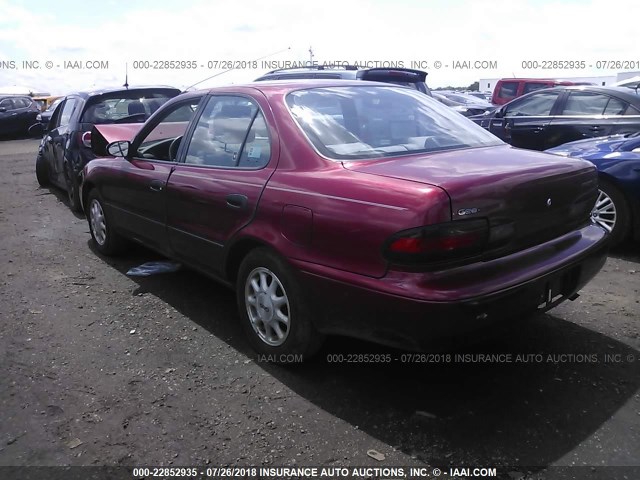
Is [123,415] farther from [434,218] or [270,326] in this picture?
[434,218]

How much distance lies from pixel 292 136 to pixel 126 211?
216cm

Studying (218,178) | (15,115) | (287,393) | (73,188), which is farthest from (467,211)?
(15,115)

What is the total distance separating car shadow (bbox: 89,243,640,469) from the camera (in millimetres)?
2518

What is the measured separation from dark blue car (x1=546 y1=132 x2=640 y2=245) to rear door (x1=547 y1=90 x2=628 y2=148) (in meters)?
2.42

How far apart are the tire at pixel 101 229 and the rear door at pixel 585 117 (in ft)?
19.9

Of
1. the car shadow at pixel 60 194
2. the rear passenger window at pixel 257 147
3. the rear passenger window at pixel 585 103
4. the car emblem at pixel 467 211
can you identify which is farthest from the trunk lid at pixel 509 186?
the car shadow at pixel 60 194

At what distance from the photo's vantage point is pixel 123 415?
282 centimetres

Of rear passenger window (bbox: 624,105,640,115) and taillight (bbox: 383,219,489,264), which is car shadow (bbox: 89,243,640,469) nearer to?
taillight (bbox: 383,219,489,264)

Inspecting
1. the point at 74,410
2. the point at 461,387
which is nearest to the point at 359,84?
the point at 461,387

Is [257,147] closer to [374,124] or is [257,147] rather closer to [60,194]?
[374,124]

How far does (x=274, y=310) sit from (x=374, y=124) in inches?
48.8

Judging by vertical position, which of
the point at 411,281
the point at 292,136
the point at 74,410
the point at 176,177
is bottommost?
the point at 74,410

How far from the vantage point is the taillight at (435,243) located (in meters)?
2.41

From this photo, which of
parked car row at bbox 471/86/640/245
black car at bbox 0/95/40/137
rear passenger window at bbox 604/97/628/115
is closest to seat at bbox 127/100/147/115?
parked car row at bbox 471/86/640/245
